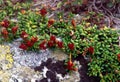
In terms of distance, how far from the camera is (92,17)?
4.01m

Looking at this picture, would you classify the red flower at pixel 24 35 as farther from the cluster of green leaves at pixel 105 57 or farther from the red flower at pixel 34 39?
the cluster of green leaves at pixel 105 57

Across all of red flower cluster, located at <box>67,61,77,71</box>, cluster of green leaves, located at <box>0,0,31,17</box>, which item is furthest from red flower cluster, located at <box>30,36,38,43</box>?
cluster of green leaves, located at <box>0,0,31,17</box>

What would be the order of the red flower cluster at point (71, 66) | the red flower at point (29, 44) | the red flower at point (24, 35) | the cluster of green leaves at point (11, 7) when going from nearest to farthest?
the red flower cluster at point (71, 66), the red flower at point (29, 44), the red flower at point (24, 35), the cluster of green leaves at point (11, 7)

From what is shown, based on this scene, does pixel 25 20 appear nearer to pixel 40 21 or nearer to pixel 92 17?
pixel 40 21

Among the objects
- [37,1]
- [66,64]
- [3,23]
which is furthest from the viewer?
[37,1]

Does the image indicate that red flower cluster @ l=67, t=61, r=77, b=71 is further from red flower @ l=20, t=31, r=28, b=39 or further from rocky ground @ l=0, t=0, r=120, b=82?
red flower @ l=20, t=31, r=28, b=39

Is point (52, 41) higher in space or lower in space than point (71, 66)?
higher

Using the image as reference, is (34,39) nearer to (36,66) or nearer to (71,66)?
(36,66)

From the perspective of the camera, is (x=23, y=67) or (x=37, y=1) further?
(x=37, y=1)

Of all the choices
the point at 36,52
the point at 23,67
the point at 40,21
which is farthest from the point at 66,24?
the point at 23,67

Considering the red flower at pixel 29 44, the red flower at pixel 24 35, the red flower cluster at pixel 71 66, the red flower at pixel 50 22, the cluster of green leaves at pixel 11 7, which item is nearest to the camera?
the red flower cluster at pixel 71 66

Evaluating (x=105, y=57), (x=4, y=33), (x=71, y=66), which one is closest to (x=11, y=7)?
(x=4, y=33)

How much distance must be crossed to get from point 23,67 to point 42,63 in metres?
0.24

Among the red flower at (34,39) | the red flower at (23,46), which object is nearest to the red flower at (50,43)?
the red flower at (34,39)
